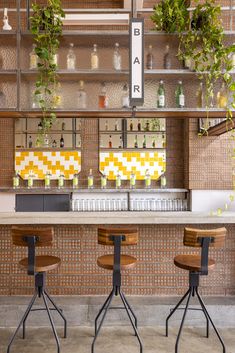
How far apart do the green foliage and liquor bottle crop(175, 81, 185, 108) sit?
576mm

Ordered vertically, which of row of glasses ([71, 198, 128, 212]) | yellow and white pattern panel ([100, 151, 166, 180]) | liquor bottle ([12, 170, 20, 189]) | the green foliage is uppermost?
the green foliage

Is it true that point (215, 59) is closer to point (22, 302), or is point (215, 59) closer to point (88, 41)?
point (88, 41)

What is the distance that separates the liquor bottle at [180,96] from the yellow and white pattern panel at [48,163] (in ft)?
10.6

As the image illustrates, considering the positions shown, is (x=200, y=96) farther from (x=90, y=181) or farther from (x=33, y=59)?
(x=90, y=181)

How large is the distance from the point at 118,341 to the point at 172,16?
3.23 meters

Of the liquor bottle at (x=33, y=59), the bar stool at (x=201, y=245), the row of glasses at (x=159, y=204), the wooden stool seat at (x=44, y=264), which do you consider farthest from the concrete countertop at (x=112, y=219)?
the row of glasses at (x=159, y=204)

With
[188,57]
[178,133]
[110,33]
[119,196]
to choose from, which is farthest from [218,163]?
[110,33]

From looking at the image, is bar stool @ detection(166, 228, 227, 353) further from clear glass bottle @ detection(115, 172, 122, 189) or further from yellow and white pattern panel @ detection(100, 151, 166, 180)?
yellow and white pattern panel @ detection(100, 151, 166, 180)

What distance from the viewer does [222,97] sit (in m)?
3.85

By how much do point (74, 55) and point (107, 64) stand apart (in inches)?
15.4

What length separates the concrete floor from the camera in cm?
329

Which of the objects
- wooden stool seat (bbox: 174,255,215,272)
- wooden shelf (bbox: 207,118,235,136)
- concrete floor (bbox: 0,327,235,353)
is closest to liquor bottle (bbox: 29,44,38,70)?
wooden shelf (bbox: 207,118,235,136)

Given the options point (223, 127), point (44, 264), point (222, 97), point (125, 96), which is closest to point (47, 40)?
point (125, 96)

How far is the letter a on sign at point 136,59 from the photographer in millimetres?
3271
